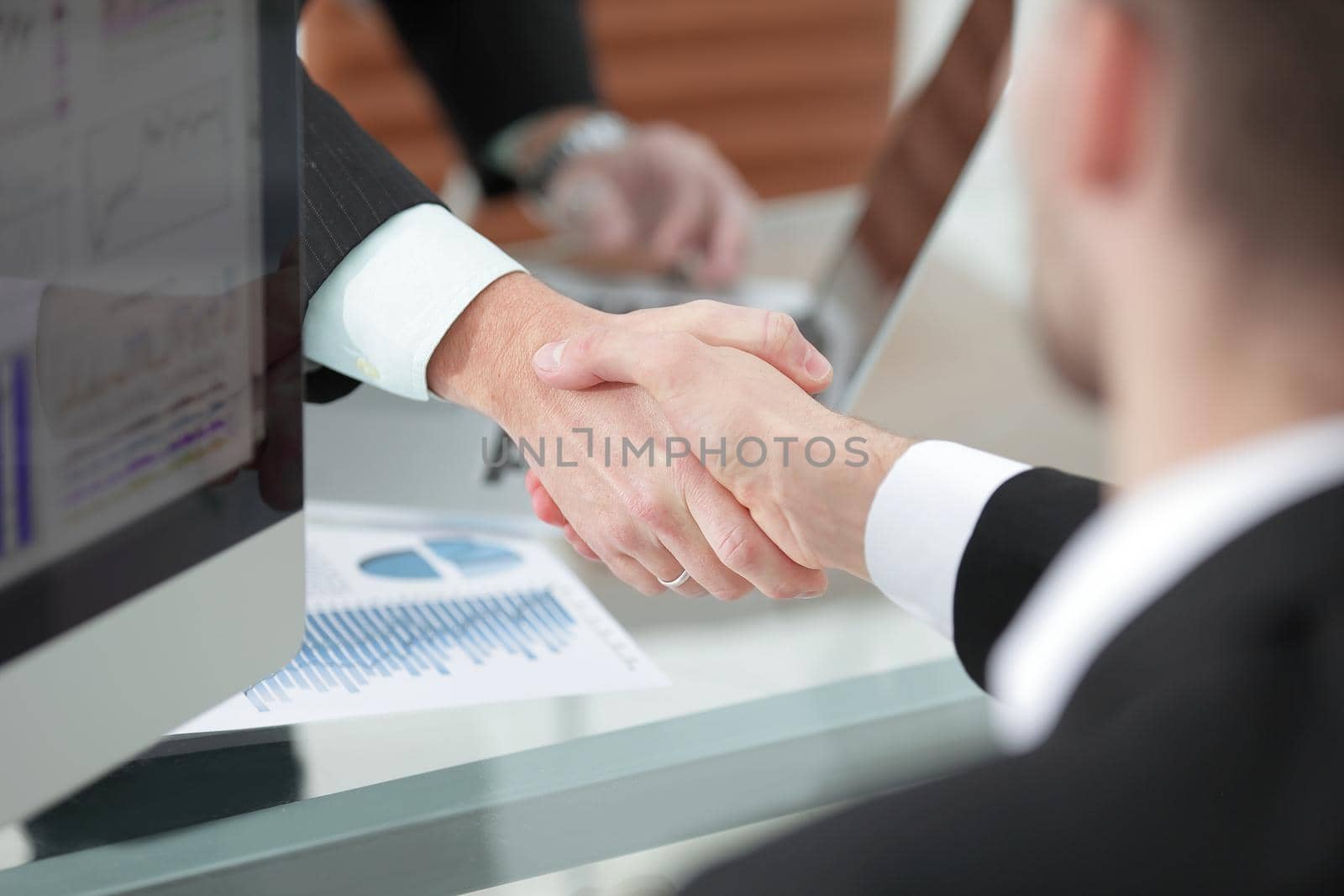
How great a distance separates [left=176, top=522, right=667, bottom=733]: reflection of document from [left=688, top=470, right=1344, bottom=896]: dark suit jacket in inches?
12.5

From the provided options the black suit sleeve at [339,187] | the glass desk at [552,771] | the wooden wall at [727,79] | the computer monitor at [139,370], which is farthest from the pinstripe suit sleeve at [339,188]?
the wooden wall at [727,79]

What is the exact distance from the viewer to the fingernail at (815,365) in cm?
75

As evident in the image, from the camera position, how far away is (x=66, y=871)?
535mm

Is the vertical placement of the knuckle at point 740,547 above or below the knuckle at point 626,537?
above

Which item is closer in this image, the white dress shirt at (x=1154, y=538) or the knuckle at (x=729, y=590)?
the white dress shirt at (x=1154, y=538)

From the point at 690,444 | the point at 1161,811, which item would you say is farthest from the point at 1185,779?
the point at 690,444

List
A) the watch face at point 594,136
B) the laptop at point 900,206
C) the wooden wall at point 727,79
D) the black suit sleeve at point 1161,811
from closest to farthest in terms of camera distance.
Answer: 1. the black suit sleeve at point 1161,811
2. the laptop at point 900,206
3. the watch face at point 594,136
4. the wooden wall at point 727,79

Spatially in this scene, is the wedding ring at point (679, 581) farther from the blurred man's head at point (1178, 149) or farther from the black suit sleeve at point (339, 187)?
the blurred man's head at point (1178, 149)

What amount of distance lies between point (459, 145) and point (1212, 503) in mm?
1330

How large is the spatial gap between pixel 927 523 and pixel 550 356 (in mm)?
226

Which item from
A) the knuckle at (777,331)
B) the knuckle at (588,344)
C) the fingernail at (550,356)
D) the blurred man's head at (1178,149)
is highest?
the blurred man's head at (1178,149)

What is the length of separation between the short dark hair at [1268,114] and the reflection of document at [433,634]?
41cm

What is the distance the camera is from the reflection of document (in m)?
0.64

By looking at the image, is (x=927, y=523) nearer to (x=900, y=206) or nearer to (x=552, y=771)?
(x=552, y=771)
